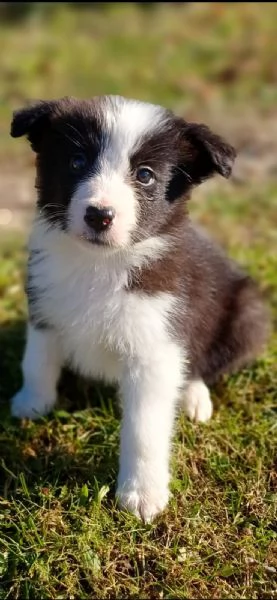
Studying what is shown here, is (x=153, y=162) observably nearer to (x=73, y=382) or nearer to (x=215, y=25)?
(x=73, y=382)

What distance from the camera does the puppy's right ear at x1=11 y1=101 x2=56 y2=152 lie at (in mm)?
3389

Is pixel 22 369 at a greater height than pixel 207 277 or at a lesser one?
lesser

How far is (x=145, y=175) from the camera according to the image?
337 cm

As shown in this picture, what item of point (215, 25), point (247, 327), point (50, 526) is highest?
point (215, 25)

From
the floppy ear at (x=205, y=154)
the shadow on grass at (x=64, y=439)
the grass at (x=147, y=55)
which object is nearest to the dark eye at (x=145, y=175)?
Result: the floppy ear at (x=205, y=154)


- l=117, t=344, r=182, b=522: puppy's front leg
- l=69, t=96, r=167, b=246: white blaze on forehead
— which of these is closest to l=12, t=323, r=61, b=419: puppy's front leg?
l=117, t=344, r=182, b=522: puppy's front leg

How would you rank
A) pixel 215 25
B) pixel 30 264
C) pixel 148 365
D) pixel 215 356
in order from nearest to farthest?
pixel 148 365 < pixel 30 264 < pixel 215 356 < pixel 215 25

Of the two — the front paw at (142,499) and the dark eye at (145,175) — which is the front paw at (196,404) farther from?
the dark eye at (145,175)

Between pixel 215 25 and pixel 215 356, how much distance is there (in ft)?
25.5

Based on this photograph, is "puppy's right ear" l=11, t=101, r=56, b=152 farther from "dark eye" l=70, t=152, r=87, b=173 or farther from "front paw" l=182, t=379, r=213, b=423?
"front paw" l=182, t=379, r=213, b=423

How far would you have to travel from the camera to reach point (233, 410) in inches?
→ 170

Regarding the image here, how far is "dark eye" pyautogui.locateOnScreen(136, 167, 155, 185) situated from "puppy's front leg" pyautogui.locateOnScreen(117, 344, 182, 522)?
0.73 metres

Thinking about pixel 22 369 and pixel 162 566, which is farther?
pixel 22 369

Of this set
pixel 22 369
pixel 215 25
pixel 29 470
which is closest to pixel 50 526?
→ pixel 29 470
